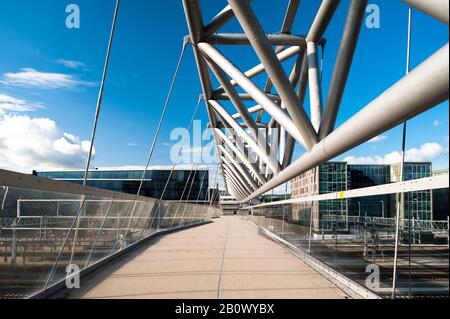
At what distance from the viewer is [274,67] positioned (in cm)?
680

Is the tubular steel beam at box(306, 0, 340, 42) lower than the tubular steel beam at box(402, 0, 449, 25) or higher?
higher

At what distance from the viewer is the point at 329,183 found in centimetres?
3544

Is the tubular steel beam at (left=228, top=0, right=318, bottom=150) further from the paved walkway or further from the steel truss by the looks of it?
the paved walkway

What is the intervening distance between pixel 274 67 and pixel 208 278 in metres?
4.19

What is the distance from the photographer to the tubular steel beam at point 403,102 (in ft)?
8.96

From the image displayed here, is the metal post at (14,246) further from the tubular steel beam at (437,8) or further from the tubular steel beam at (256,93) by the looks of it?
the tubular steel beam at (437,8)

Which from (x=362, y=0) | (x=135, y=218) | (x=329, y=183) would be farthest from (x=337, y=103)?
(x=329, y=183)

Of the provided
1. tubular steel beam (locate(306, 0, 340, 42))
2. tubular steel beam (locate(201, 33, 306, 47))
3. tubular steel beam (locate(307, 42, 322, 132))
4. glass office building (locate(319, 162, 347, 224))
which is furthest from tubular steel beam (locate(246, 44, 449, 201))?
glass office building (locate(319, 162, 347, 224))

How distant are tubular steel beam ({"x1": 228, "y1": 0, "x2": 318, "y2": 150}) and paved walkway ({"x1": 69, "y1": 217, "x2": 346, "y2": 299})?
2.59 m

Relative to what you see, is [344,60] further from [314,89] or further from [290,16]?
[290,16]

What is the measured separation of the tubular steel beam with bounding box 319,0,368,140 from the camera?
5.49 metres

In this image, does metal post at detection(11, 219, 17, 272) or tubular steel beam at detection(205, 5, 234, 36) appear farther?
tubular steel beam at detection(205, 5, 234, 36)
